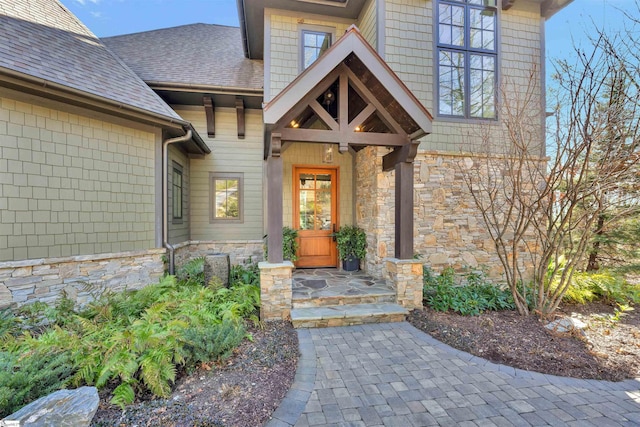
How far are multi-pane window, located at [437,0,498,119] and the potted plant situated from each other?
10.7 feet

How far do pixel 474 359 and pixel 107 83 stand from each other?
7190 millimetres

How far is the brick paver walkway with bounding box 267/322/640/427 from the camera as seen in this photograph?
2.30m

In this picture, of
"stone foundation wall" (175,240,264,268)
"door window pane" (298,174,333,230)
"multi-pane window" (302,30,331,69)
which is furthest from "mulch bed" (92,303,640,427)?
"multi-pane window" (302,30,331,69)

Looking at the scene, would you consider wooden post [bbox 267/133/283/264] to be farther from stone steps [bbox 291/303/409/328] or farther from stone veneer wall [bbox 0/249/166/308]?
stone veneer wall [bbox 0/249/166/308]

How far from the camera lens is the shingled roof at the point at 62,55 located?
4133 mm

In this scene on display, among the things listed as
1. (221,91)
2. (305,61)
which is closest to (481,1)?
(305,61)

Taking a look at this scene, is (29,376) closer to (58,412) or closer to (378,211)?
(58,412)

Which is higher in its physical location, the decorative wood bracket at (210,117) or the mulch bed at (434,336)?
the decorative wood bracket at (210,117)

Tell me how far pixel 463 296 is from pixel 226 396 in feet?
13.6

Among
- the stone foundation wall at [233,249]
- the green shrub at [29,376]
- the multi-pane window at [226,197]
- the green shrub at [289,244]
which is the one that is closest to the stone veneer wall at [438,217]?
the green shrub at [289,244]

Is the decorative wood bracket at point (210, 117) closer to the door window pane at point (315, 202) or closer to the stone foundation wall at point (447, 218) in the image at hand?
the door window pane at point (315, 202)

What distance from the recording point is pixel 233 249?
23.7ft

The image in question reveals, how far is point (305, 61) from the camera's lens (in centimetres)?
632

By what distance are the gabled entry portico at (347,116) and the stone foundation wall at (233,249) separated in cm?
318
